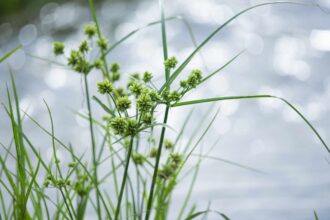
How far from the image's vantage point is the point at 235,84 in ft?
11.9

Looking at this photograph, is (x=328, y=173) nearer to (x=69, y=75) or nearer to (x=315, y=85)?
(x=315, y=85)

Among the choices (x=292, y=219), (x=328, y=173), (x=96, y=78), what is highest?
(x=96, y=78)

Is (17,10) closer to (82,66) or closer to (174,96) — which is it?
(82,66)

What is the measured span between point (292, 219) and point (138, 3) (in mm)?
3572

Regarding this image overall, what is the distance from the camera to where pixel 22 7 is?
572cm

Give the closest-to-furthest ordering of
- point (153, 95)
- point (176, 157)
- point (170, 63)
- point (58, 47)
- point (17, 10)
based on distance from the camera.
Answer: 1. point (153, 95)
2. point (170, 63)
3. point (176, 157)
4. point (58, 47)
5. point (17, 10)

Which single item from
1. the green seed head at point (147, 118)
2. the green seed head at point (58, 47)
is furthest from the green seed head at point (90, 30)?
the green seed head at point (147, 118)

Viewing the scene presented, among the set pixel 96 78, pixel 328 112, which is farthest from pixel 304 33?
pixel 96 78

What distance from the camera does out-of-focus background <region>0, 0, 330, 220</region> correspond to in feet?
8.42

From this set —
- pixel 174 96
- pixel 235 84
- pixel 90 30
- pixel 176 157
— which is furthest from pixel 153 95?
pixel 235 84

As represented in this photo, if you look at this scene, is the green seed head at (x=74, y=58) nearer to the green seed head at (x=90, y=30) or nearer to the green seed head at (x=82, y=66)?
the green seed head at (x=82, y=66)

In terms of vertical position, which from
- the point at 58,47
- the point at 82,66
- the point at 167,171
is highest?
the point at 58,47

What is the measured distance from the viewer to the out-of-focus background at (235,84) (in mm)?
2566

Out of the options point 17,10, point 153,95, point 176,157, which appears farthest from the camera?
point 17,10
